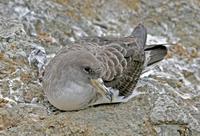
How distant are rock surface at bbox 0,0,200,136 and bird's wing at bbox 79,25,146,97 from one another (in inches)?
9.5

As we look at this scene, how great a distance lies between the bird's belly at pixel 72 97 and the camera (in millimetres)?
6844

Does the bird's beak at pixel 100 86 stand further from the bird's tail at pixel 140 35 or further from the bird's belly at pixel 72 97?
the bird's tail at pixel 140 35

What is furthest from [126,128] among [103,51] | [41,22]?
[41,22]

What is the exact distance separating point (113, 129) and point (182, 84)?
2445 mm

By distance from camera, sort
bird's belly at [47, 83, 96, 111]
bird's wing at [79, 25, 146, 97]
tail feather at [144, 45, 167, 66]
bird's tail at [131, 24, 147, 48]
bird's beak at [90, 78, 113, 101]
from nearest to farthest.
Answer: bird's belly at [47, 83, 96, 111], bird's beak at [90, 78, 113, 101], bird's wing at [79, 25, 146, 97], bird's tail at [131, 24, 147, 48], tail feather at [144, 45, 167, 66]

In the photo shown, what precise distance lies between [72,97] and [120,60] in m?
1.11

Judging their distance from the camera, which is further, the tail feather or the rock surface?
the tail feather

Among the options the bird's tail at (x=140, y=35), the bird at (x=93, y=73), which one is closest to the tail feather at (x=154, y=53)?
the bird's tail at (x=140, y=35)

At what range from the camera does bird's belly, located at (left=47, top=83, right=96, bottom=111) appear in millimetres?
6844

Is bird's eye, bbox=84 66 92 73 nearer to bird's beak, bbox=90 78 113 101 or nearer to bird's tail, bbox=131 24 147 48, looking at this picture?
bird's beak, bbox=90 78 113 101

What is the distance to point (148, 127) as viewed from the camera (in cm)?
711

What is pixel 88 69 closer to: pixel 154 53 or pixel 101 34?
pixel 154 53

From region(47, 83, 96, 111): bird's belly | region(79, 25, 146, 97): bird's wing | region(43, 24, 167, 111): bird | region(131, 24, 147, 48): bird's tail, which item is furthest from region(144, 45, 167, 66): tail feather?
region(47, 83, 96, 111): bird's belly

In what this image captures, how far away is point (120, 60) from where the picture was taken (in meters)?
7.66
